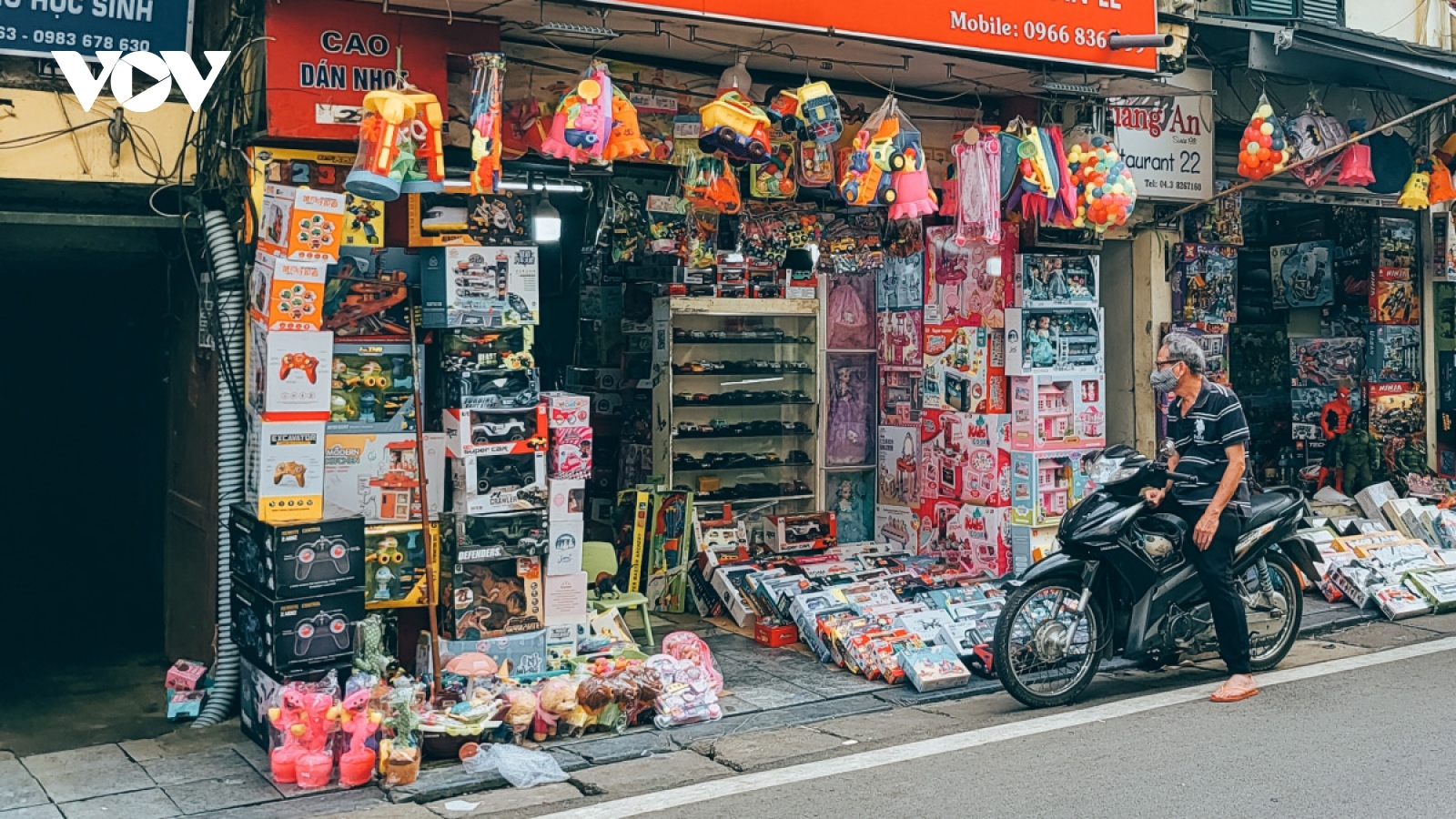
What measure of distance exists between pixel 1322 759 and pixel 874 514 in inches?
203

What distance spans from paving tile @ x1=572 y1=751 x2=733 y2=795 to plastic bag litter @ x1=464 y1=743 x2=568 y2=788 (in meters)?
0.13

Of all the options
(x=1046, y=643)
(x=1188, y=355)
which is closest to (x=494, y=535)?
(x=1046, y=643)

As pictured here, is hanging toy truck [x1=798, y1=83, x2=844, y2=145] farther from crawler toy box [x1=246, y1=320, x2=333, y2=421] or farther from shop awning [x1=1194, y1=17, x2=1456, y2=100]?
shop awning [x1=1194, y1=17, x2=1456, y2=100]

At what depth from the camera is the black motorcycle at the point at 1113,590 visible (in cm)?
688

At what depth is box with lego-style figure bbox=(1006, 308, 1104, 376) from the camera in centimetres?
948

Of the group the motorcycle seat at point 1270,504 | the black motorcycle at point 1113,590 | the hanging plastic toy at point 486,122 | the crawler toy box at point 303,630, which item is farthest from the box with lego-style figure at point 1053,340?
the crawler toy box at point 303,630

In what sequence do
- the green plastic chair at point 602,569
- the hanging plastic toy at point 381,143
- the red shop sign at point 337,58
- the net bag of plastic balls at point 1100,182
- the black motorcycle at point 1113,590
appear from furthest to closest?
the net bag of plastic balls at point 1100,182 → the green plastic chair at point 602,569 → the black motorcycle at point 1113,590 → the red shop sign at point 337,58 → the hanging plastic toy at point 381,143

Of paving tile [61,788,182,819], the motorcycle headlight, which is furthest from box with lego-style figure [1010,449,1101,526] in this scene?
paving tile [61,788,182,819]

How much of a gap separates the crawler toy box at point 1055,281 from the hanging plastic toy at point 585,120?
3723 millimetres

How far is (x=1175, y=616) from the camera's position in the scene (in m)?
7.36

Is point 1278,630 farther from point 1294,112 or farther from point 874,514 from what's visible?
point 1294,112

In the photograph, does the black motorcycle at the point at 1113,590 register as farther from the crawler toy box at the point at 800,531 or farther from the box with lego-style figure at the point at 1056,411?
the crawler toy box at the point at 800,531

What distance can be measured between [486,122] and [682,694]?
125 inches
